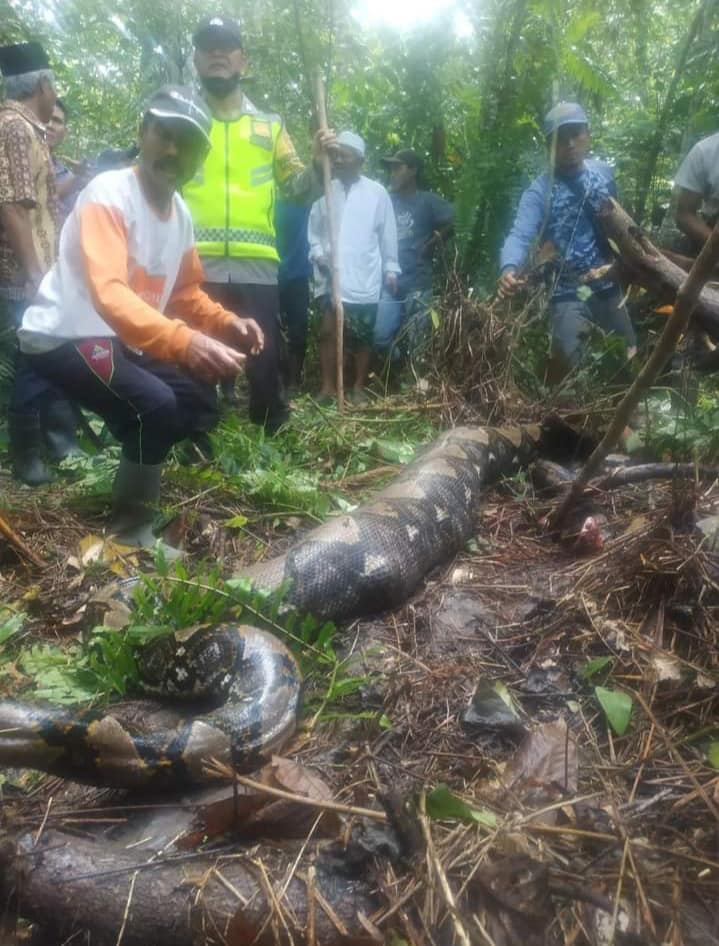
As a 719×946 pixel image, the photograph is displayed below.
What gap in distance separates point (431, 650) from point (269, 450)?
215cm

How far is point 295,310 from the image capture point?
6934mm

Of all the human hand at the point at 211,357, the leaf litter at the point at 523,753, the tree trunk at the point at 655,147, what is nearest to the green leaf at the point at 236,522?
the leaf litter at the point at 523,753

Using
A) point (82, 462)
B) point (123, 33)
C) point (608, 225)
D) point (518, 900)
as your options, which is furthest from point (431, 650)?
point (123, 33)

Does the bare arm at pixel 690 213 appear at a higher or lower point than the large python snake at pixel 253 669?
higher

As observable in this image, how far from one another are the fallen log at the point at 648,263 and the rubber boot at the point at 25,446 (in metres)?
3.71

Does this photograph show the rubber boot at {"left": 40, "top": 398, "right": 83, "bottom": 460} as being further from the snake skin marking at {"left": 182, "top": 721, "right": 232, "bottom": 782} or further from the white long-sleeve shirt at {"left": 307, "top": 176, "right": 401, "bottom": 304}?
the snake skin marking at {"left": 182, "top": 721, "right": 232, "bottom": 782}

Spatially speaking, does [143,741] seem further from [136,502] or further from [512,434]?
[512,434]

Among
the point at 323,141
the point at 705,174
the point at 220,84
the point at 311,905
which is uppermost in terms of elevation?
the point at 220,84

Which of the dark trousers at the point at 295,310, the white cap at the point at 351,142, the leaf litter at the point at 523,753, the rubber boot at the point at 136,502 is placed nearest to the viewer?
the leaf litter at the point at 523,753

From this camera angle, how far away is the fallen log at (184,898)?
5.31 feet

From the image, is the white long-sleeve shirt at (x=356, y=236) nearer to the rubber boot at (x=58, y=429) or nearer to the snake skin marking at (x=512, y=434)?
the snake skin marking at (x=512, y=434)

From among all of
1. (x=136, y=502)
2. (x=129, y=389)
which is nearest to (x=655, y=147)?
(x=129, y=389)

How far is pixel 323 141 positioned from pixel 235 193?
69cm

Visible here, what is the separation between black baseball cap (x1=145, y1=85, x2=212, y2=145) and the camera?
3.41 meters
